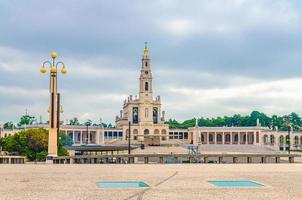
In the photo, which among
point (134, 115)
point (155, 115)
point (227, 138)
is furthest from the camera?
point (227, 138)

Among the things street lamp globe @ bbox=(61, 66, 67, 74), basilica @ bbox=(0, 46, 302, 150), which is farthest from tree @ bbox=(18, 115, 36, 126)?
street lamp globe @ bbox=(61, 66, 67, 74)

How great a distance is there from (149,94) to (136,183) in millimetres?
135704

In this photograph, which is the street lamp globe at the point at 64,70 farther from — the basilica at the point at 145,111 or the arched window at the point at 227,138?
the arched window at the point at 227,138

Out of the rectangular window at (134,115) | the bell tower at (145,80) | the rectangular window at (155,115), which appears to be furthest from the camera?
the rectangular window at (134,115)

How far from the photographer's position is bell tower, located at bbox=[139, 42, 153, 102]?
151 meters

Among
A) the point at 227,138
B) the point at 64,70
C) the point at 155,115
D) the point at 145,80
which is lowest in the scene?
the point at 227,138

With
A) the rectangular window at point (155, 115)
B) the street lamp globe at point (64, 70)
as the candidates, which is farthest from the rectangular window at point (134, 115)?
the street lamp globe at point (64, 70)

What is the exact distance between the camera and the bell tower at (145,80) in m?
151

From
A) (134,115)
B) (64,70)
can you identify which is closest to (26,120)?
(134,115)

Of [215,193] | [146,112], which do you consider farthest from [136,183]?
[146,112]

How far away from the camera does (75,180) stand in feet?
65.5

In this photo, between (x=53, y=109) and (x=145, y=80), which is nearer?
(x=53, y=109)

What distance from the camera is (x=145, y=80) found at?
151250 millimetres

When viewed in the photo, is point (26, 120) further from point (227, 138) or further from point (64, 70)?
point (64, 70)
